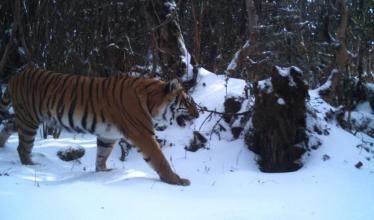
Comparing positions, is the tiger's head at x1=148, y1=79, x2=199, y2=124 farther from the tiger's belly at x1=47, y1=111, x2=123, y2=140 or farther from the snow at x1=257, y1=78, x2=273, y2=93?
the snow at x1=257, y1=78, x2=273, y2=93

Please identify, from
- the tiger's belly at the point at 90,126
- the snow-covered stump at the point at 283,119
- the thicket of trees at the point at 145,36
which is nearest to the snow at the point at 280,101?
the snow-covered stump at the point at 283,119

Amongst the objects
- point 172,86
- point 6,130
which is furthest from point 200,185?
point 6,130

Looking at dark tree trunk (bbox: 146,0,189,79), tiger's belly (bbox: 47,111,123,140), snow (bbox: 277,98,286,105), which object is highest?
dark tree trunk (bbox: 146,0,189,79)

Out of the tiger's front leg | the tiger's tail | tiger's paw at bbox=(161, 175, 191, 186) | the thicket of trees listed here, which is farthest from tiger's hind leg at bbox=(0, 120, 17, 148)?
tiger's paw at bbox=(161, 175, 191, 186)

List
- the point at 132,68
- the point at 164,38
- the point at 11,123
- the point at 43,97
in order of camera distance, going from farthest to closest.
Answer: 1. the point at 132,68
2. the point at 164,38
3. the point at 11,123
4. the point at 43,97

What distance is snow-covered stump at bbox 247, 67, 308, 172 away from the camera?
5.78 metres

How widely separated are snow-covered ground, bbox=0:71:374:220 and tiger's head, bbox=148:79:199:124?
79 cm

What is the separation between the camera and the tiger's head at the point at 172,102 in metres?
5.22

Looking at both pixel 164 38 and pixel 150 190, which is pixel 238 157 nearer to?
pixel 150 190

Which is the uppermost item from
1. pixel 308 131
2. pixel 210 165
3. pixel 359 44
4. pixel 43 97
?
pixel 359 44

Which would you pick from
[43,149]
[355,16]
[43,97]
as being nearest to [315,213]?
[43,97]

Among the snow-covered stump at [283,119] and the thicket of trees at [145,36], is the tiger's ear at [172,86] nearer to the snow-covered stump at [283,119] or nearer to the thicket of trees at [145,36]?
the snow-covered stump at [283,119]

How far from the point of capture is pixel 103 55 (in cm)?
895

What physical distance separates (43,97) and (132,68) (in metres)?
3.29
